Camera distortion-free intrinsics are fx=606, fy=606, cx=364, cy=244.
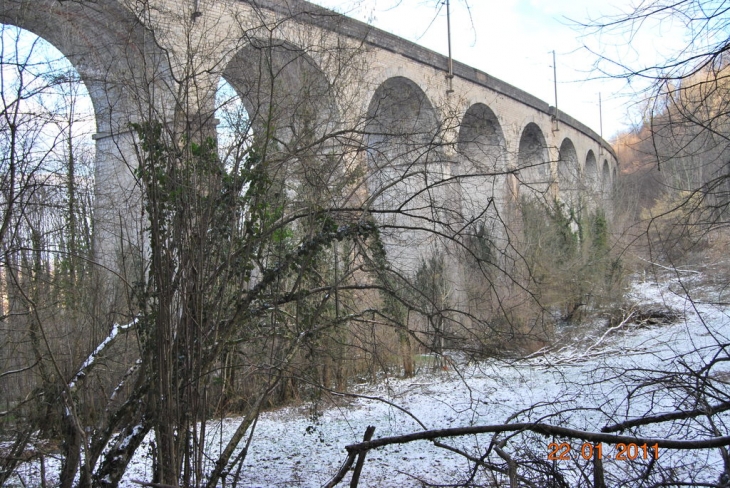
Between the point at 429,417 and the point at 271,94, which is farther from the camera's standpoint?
the point at 429,417

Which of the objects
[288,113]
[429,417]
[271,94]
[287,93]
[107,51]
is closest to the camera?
[271,94]

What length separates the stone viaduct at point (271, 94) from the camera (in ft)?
11.0

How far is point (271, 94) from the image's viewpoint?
2.98 meters

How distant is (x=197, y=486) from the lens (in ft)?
7.67

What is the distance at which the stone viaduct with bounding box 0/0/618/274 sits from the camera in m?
3.35

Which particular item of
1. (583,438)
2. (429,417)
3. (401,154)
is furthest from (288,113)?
(429,417)

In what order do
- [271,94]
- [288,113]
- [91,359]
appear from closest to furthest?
[271,94]
[91,359]
[288,113]

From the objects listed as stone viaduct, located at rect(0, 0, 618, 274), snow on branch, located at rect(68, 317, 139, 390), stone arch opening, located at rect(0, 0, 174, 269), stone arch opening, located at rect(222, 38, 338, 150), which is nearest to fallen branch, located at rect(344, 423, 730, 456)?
stone viaduct, located at rect(0, 0, 618, 274)

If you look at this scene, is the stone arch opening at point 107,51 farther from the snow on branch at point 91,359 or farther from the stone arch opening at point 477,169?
the stone arch opening at point 477,169

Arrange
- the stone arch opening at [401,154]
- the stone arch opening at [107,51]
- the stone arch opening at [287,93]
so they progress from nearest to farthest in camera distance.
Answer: the stone arch opening at [107,51], the stone arch opening at [401,154], the stone arch opening at [287,93]

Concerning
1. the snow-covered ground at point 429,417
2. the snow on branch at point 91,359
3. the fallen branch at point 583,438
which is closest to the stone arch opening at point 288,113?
the snow on branch at point 91,359

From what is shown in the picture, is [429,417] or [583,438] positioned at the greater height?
[583,438]

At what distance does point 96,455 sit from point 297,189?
220 cm

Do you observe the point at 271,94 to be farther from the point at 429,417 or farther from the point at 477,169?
the point at 429,417
